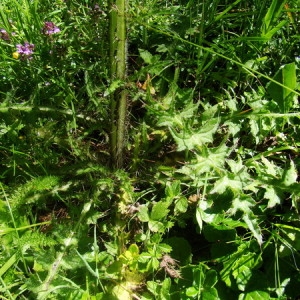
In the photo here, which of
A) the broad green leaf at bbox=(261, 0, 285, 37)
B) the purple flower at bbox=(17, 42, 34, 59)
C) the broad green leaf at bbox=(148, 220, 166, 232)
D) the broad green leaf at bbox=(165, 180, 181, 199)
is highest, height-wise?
the broad green leaf at bbox=(261, 0, 285, 37)

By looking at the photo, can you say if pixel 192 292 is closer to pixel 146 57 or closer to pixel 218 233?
pixel 218 233

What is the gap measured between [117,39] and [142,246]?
2.37ft

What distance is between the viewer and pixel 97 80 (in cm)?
166

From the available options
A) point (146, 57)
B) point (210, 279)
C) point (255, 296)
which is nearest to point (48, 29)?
point (146, 57)

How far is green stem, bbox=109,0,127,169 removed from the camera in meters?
1.22

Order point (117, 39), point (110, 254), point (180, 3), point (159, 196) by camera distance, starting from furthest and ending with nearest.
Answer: point (180, 3)
point (159, 196)
point (110, 254)
point (117, 39)

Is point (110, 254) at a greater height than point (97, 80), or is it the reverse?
point (97, 80)

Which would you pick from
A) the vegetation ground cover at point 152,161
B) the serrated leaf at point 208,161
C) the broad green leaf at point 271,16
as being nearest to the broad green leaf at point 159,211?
the vegetation ground cover at point 152,161

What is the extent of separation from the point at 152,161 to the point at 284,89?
548mm

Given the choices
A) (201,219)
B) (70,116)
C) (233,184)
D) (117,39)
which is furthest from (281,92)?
(70,116)

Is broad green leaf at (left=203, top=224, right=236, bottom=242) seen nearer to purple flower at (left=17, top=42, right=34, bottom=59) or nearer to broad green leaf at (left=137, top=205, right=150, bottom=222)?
broad green leaf at (left=137, top=205, right=150, bottom=222)

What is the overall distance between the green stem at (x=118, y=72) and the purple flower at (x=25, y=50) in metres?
0.54

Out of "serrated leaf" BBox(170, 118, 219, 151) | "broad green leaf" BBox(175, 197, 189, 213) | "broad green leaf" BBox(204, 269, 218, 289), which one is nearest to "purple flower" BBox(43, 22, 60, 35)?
"serrated leaf" BBox(170, 118, 219, 151)

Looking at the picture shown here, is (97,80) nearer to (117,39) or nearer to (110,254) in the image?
(117,39)
